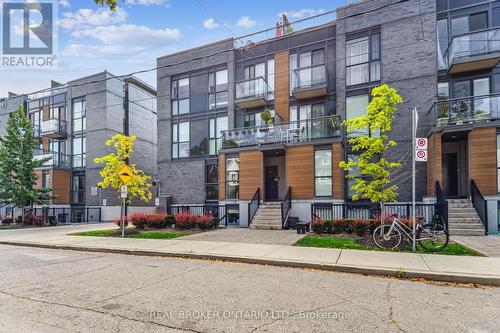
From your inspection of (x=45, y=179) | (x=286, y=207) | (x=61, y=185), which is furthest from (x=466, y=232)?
(x=45, y=179)

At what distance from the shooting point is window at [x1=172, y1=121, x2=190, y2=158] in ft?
75.4

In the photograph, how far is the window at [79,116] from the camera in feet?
90.9

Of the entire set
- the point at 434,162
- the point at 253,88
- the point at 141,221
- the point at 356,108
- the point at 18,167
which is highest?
the point at 253,88

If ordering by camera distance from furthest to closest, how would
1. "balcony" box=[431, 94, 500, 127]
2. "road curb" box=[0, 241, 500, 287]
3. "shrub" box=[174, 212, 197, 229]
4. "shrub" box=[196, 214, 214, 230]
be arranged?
"shrub" box=[174, 212, 197, 229] < "shrub" box=[196, 214, 214, 230] < "balcony" box=[431, 94, 500, 127] < "road curb" box=[0, 241, 500, 287]

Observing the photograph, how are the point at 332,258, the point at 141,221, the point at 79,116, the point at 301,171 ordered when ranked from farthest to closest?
1. the point at 79,116
2. the point at 301,171
3. the point at 141,221
4. the point at 332,258

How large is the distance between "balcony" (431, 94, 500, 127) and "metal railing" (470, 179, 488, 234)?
2.87 m

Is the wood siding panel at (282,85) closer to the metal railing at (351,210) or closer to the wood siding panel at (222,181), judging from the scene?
the wood siding panel at (222,181)

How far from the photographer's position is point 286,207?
16.3m

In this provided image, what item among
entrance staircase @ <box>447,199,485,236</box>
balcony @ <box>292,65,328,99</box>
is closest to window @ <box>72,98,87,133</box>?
balcony @ <box>292,65,328,99</box>

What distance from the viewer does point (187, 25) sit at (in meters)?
10.9

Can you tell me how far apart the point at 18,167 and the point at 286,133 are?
19.1 meters

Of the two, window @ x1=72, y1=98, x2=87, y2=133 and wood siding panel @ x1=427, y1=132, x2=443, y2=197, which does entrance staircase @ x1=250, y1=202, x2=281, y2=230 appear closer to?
wood siding panel @ x1=427, y1=132, x2=443, y2=197

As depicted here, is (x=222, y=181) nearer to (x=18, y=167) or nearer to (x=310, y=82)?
(x=310, y=82)

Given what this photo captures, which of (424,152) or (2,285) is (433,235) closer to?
(424,152)
